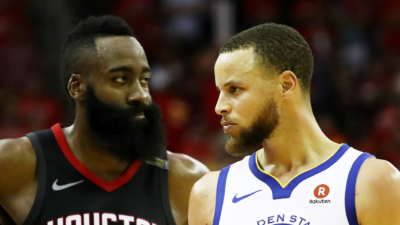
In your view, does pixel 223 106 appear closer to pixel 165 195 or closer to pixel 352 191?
pixel 352 191

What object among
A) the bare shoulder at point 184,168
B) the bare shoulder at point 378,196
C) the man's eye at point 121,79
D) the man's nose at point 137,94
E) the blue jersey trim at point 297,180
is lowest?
the bare shoulder at point 378,196

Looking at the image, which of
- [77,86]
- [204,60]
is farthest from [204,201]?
[204,60]

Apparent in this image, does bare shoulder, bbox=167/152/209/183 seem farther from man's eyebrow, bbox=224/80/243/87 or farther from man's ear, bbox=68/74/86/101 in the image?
man's eyebrow, bbox=224/80/243/87

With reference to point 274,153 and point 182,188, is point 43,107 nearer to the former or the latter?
point 182,188

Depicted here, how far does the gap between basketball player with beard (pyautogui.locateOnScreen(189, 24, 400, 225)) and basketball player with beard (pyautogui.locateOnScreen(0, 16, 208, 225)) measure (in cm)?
72

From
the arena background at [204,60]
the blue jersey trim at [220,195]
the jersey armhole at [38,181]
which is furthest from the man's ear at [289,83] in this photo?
the arena background at [204,60]

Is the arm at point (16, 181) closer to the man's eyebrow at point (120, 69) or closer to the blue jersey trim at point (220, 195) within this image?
the man's eyebrow at point (120, 69)

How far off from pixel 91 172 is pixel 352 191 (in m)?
1.73

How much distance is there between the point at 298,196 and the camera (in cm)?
253

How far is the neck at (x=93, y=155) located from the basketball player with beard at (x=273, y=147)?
0.89 m

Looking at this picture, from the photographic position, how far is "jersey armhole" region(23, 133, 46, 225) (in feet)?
10.5

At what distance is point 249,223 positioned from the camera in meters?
2.54

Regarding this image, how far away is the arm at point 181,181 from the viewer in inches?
138

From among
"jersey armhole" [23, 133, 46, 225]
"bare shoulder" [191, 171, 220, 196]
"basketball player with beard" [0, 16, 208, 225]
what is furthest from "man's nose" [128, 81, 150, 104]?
"bare shoulder" [191, 171, 220, 196]
